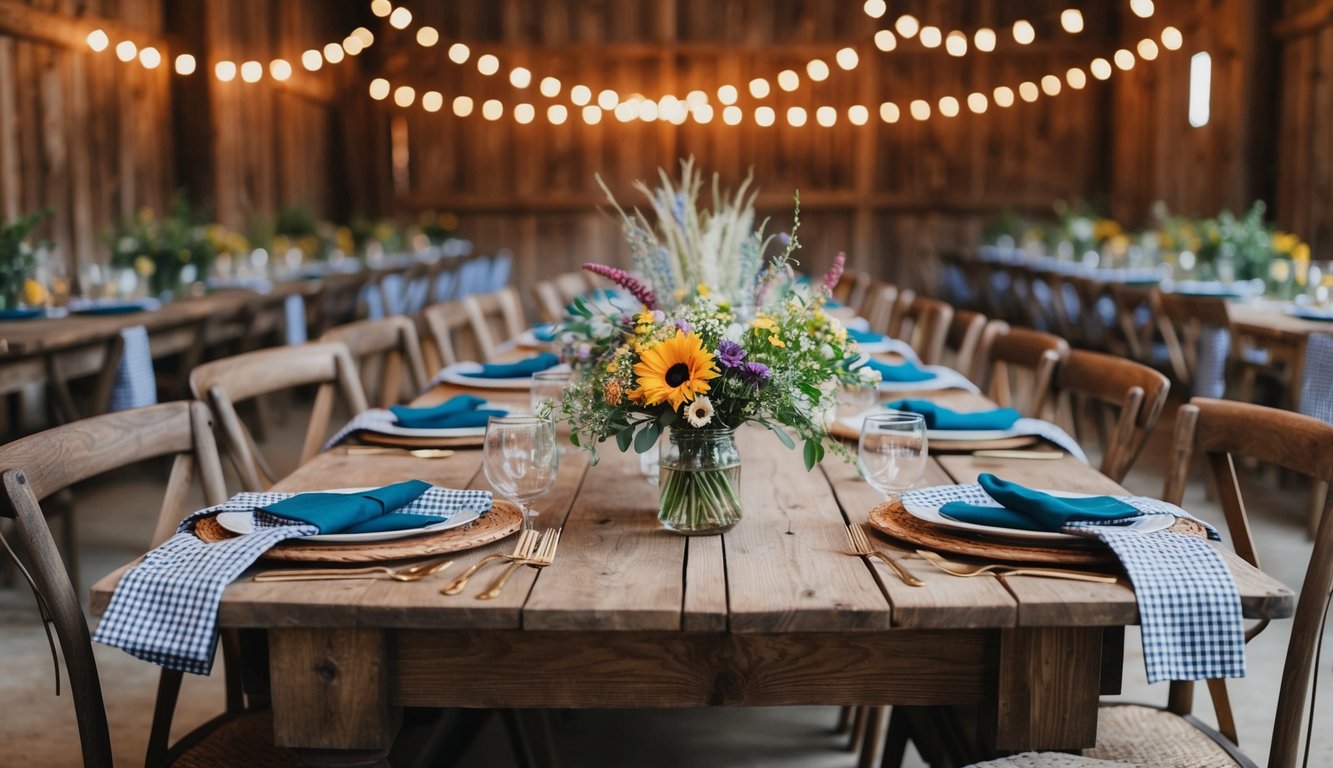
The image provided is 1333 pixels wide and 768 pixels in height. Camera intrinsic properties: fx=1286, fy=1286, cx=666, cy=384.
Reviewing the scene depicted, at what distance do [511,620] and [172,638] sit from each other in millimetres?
401

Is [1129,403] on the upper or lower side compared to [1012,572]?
upper

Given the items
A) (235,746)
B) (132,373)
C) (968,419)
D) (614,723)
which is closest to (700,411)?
(235,746)

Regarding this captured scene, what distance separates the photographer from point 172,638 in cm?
151

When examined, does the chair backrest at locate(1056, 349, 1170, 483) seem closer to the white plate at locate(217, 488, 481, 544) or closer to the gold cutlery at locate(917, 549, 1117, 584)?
the gold cutlery at locate(917, 549, 1117, 584)

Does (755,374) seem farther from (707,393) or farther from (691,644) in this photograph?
(691,644)

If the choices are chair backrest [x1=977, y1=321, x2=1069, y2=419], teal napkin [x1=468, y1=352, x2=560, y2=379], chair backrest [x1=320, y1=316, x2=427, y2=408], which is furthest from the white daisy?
chair backrest [x1=320, y1=316, x2=427, y2=408]

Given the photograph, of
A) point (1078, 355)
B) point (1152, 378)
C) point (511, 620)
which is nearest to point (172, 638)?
point (511, 620)

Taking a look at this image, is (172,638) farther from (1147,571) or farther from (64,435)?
(1147,571)

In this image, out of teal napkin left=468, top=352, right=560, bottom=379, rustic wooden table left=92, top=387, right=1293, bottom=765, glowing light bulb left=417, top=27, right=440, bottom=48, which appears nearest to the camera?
rustic wooden table left=92, top=387, right=1293, bottom=765

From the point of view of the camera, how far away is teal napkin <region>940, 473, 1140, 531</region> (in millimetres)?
1699

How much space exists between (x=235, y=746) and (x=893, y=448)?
1.06 meters

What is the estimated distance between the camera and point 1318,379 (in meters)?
4.05

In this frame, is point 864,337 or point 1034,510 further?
point 864,337

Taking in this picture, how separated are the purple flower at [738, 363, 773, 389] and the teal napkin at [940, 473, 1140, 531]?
312mm
